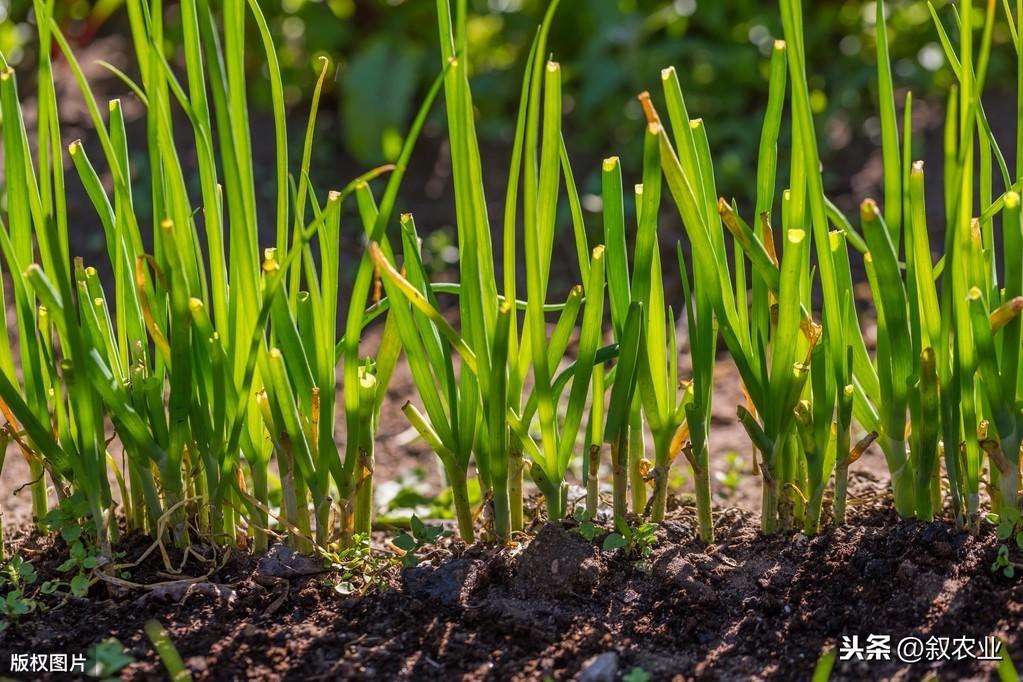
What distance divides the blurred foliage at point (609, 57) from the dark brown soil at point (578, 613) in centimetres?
194

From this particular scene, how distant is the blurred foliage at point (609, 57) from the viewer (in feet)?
10.8

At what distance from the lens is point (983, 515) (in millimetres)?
1366

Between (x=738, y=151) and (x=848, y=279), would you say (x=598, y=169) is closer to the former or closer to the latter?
(x=738, y=151)

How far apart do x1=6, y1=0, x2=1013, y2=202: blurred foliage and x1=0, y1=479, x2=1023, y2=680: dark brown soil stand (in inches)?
76.5

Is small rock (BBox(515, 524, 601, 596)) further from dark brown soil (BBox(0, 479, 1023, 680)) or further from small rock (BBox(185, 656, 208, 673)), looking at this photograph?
small rock (BBox(185, 656, 208, 673))

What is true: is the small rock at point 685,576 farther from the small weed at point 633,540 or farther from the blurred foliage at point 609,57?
the blurred foliage at point 609,57

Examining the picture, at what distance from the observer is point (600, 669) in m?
1.17

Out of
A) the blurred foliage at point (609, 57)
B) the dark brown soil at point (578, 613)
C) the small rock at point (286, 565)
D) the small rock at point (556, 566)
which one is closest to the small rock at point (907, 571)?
the dark brown soil at point (578, 613)

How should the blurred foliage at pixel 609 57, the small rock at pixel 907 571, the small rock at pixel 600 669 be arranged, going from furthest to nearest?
1. the blurred foliage at pixel 609 57
2. the small rock at pixel 907 571
3. the small rock at pixel 600 669

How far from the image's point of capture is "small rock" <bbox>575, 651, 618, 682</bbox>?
45.8 inches

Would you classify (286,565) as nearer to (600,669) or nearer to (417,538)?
(417,538)

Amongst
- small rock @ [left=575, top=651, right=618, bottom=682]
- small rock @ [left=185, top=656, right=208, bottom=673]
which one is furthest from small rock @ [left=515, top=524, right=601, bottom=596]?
small rock @ [left=185, top=656, right=208, bottom=673]

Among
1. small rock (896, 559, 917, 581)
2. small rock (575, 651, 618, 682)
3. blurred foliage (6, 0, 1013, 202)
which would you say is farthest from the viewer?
blurred foliage (6, 0, 1013, 202)

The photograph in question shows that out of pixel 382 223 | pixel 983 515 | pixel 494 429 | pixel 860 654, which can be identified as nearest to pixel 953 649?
pixel 860 654
